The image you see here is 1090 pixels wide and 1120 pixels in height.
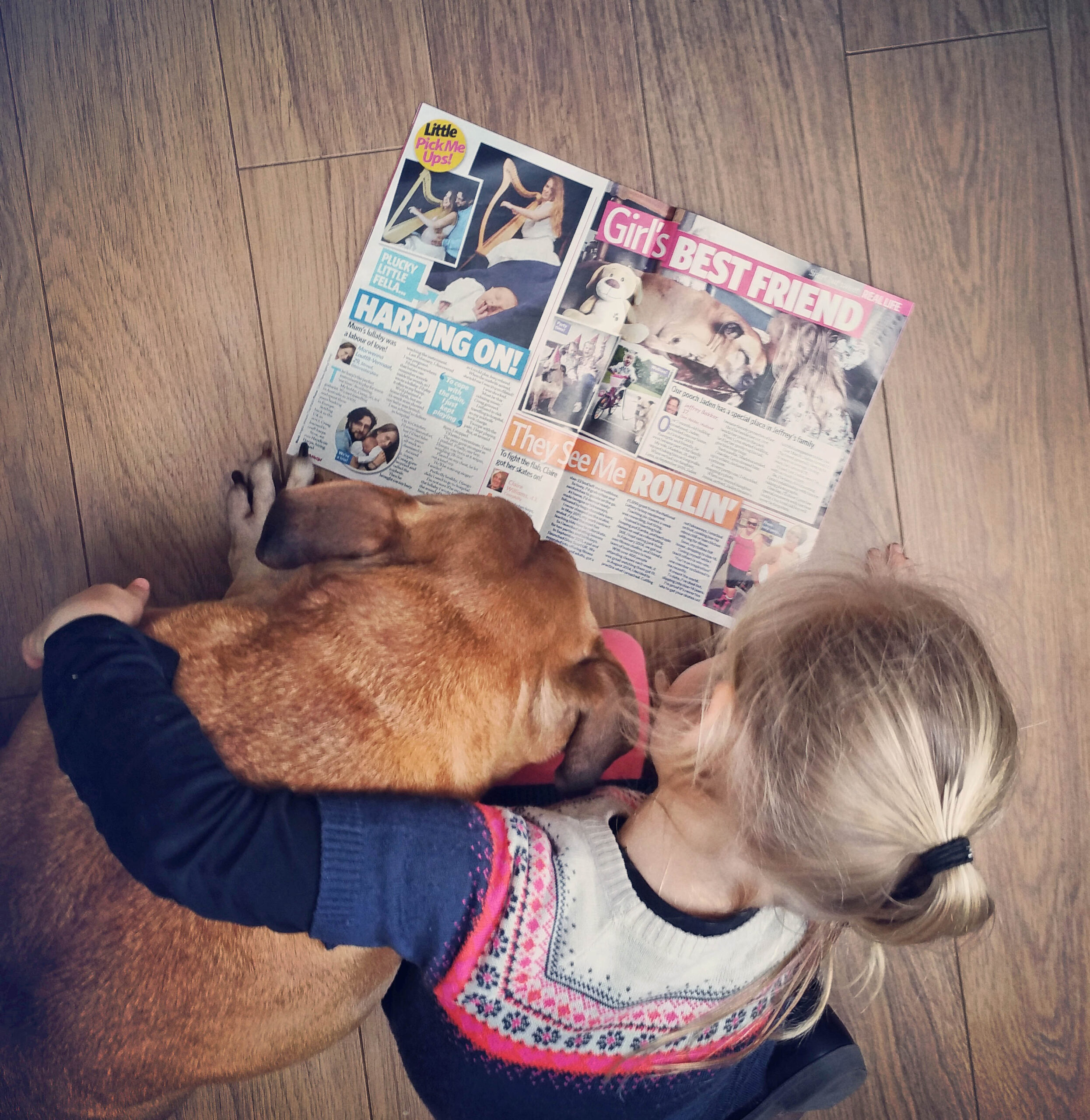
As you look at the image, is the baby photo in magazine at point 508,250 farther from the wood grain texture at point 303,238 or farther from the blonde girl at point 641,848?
the blonde girl at point 641,848

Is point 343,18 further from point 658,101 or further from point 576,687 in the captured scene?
point 576,687

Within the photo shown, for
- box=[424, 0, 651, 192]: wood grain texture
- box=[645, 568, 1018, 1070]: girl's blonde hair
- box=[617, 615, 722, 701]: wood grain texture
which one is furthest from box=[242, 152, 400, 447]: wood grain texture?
box=[645, 568, 1018, 1070]: girl's blonde hair

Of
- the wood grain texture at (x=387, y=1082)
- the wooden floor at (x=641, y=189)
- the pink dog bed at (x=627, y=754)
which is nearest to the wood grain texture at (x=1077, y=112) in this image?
the wooden floor at (x=641, y=189)

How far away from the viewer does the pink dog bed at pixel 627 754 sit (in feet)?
4.77

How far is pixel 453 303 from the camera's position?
154 centimetres

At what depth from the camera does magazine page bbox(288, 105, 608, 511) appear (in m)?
1.53

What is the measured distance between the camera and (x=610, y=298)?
5.08 feet

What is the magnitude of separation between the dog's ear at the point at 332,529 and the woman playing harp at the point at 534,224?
2.14ft

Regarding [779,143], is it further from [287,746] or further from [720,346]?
[287,746]

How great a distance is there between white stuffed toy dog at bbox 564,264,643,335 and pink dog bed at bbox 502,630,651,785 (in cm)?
59

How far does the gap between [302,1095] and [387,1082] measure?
0.16m

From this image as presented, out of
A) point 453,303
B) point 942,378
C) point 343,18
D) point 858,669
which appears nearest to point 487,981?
point 858,669

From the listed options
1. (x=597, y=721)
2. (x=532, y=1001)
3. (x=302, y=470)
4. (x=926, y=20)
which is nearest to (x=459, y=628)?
(x=597, y=721)

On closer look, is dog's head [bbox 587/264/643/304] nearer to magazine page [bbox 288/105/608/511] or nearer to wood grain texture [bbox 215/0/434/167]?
magazine page [bbox 288/105/608/511]
